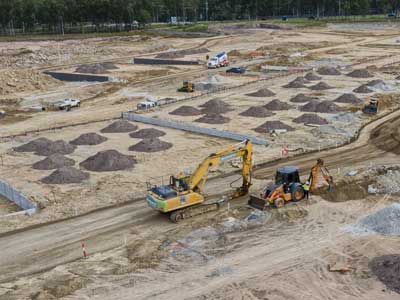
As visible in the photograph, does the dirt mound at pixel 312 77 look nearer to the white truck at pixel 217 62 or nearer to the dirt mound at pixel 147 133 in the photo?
the white truck at pixel 217 62

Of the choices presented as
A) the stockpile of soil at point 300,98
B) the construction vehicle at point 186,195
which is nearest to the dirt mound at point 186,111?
the stockpile of soil at point 300,98

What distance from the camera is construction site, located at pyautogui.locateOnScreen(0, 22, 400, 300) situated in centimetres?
1828

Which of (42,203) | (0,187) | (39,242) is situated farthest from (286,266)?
(0,187)

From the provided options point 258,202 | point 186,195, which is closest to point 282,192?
point 258,202

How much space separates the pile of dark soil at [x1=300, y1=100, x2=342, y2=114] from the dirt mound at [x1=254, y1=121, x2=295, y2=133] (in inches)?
232

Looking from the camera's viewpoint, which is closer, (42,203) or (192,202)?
(192,202)

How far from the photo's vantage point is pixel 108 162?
3120 cm

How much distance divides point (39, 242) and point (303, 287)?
36.6 ft

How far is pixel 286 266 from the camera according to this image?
61.5 feet

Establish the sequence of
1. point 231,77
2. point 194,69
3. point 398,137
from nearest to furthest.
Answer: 1. point 398,137
2. point 231,77
3. point 194,69

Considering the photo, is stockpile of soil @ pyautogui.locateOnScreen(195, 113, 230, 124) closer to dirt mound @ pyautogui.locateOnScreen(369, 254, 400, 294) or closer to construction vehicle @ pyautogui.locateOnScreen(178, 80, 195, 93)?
construction vehicle @ pyautogui.locateOnScreen(178, 80, 195, 93)

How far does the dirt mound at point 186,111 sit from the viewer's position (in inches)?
1772

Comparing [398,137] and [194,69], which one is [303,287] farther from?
[194,69]

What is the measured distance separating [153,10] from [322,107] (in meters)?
134
